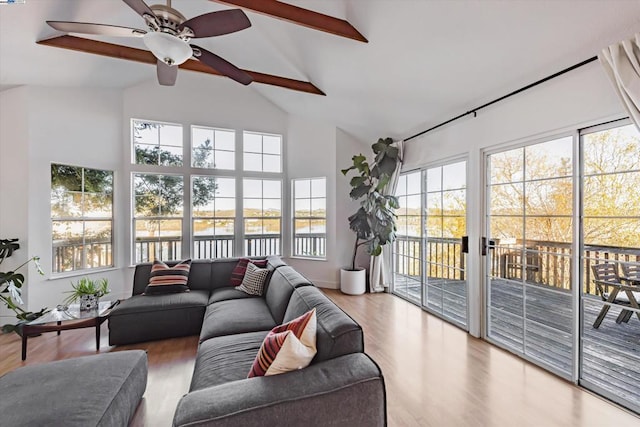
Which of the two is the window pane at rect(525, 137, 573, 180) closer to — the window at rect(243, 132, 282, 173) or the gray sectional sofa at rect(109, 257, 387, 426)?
the gray sectional sofa at rect(109, 257, 387, 426)

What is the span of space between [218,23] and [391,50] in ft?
5.68

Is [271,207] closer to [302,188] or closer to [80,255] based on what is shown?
[302,188]

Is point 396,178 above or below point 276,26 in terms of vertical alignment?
below

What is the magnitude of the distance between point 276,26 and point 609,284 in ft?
13.3

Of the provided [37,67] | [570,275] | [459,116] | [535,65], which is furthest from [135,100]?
[570,275]

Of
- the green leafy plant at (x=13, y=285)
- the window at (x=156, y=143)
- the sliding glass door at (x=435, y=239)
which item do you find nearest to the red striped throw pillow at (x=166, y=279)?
the green leafy plant at (x=13, y=285)

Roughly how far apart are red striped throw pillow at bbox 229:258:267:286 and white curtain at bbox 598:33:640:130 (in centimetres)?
363

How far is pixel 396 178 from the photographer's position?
14.6 ft

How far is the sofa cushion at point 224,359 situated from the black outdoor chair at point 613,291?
8.82ft

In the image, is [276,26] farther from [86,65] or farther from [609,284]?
[609,284]

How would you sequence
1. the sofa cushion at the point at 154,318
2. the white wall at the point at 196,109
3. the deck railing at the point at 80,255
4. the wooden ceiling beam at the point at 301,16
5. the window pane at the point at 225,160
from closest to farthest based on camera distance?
the wooden ceiling beam at the point at 301,16 < the sofa cushion at the point at 154,318 < the deck railing at the point at 80,255 < the white wall at the point at 196,109 < the window pane at the point at 225,160

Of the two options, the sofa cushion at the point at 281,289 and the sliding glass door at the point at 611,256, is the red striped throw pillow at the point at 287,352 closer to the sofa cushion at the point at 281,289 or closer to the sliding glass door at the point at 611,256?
the sofa cushion at the point at 281,289

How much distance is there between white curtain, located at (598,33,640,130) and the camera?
5.71ft

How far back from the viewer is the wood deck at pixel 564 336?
6.95 ft
